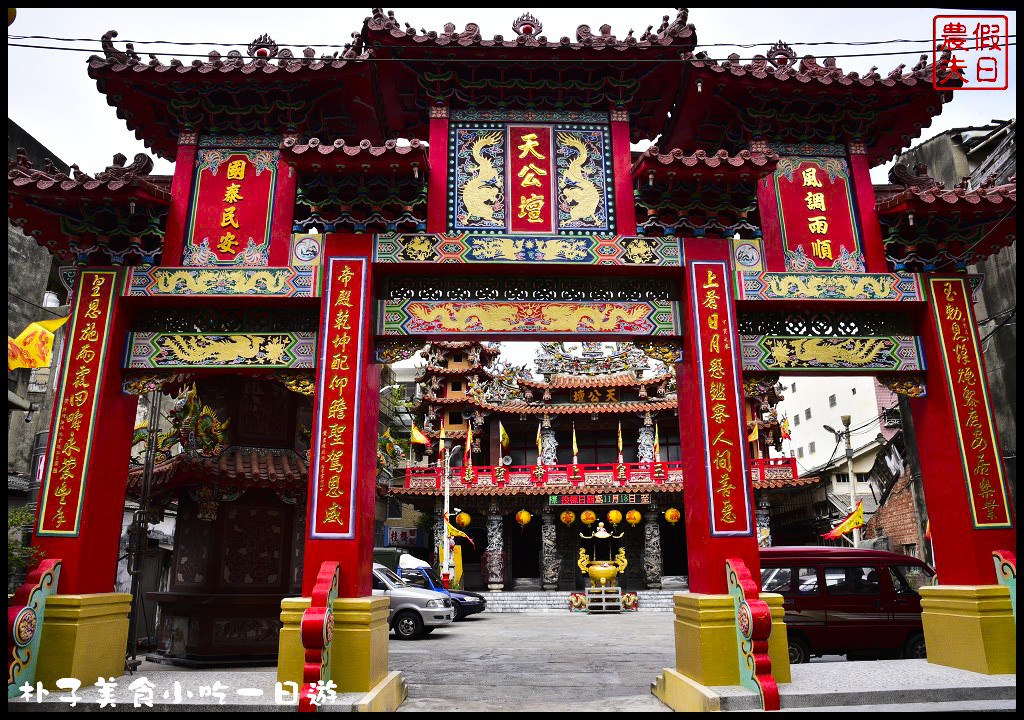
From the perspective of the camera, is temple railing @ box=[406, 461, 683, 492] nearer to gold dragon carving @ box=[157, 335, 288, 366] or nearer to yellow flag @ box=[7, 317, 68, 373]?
yellow flag @ box=[7, 317, 68, 373]

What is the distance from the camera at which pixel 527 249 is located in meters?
7.47

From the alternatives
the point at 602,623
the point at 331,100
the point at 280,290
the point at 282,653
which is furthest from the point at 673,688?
the point at 602,623

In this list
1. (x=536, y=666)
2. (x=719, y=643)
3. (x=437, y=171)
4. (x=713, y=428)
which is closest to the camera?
(x=719, y=643)

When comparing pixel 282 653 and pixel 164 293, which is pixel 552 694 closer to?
pixel 282 653

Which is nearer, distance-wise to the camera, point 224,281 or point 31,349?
point 224,281

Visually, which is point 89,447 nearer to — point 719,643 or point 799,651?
point 719,643

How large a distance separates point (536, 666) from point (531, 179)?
23.2 ft

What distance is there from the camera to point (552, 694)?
25.2ft

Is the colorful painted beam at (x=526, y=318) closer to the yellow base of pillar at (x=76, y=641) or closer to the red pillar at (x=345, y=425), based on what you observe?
the red pillar at (x=345, y=425)

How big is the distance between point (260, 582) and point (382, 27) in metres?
7.75

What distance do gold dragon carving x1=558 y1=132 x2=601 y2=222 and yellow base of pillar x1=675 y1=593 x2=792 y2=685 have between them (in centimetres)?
432

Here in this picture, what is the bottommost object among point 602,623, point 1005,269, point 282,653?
point 602,623

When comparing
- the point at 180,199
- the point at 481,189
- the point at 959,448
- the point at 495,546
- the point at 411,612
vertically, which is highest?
the point at 481,189

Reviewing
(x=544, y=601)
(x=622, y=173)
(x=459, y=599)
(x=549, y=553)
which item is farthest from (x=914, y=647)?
(x=549, y=553)
